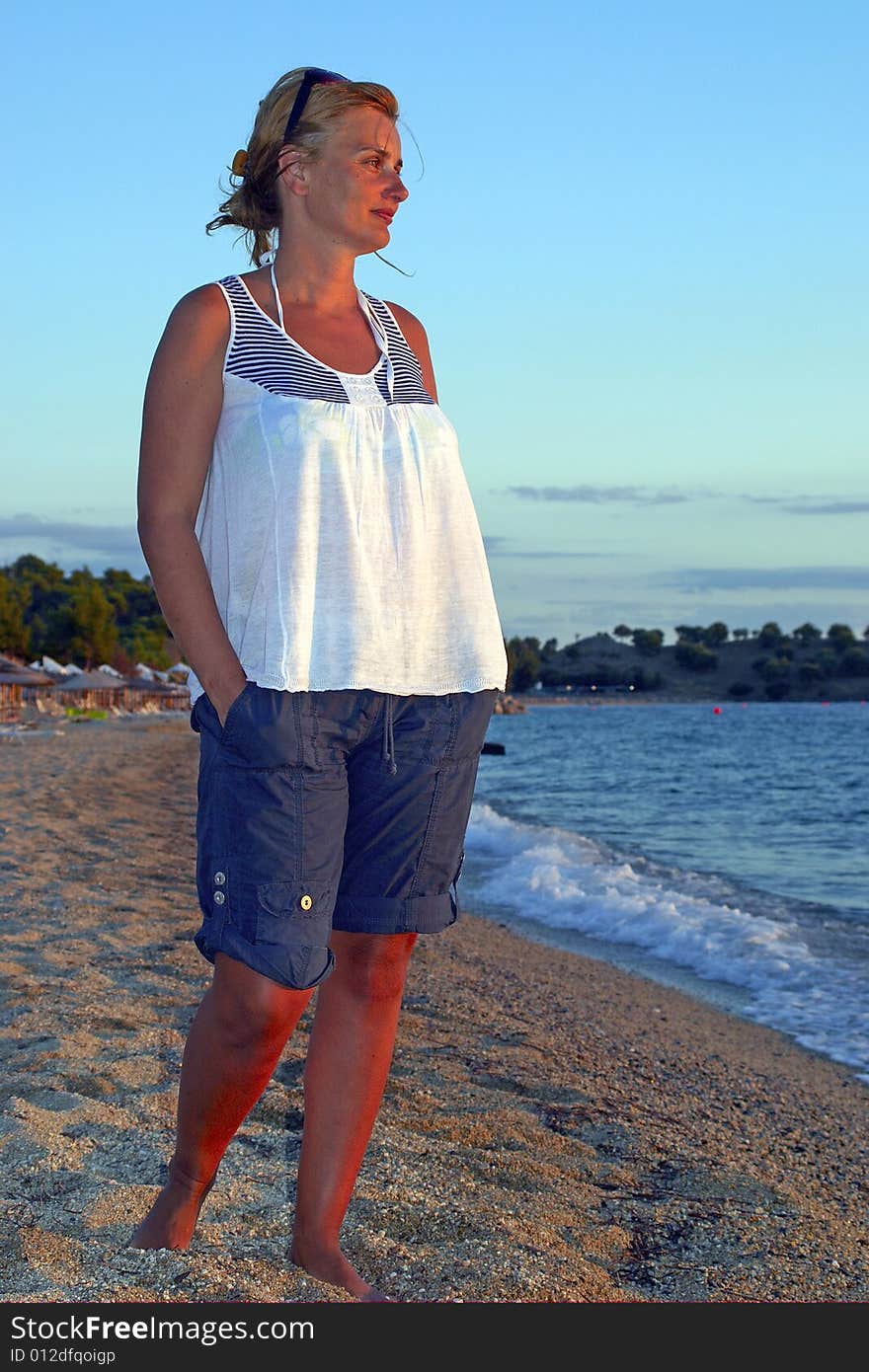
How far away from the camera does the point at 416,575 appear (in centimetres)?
182

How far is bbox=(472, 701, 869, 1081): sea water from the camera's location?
6613mm

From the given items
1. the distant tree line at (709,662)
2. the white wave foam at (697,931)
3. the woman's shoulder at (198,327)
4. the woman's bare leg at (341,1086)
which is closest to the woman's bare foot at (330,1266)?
the woman's bare leg at (341,1086)

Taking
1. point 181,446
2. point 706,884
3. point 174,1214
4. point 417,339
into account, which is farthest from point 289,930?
point 706,884

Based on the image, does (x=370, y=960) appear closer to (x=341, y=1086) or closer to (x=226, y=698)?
(x=341, y=1086)

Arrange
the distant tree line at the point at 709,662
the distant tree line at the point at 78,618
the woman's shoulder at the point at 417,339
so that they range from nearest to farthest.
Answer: the woman's shoulder at the point at 417,339, the distant tree line at the point at 78,618, the distant tree line at the point at 709,662

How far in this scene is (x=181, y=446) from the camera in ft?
5.95

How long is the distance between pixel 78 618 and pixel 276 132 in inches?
2706

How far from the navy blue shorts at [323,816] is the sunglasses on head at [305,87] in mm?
964

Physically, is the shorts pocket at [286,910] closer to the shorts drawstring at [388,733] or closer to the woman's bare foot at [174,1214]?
the shorts drawstring at [388,733]

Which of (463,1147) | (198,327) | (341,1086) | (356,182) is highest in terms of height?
(356,182)

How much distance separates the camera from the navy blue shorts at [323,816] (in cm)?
169

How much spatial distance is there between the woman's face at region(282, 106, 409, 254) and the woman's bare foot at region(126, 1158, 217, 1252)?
5.20 ft

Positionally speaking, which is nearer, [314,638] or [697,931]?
[314,638]

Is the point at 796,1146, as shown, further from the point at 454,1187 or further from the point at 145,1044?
the point at 145,1044
